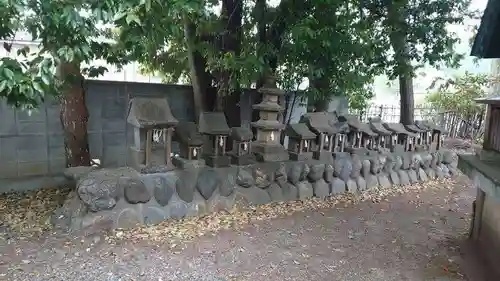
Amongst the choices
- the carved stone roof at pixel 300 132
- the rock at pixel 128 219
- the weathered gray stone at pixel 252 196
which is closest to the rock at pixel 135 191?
the rock at pixel 128 219

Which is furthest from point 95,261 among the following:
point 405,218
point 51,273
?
point 405,218

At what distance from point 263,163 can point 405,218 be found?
1.80 metres

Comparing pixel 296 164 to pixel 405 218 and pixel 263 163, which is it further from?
pixel 405 218

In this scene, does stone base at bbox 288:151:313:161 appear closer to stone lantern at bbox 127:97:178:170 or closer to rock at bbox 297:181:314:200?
rock at bbox 297:181:314:200

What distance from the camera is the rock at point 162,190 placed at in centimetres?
396

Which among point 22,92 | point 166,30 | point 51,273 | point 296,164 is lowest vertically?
point 51,273

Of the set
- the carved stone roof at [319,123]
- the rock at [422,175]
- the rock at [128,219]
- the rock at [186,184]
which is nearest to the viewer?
the rock at [128,219]

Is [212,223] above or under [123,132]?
under

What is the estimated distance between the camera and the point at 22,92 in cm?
211

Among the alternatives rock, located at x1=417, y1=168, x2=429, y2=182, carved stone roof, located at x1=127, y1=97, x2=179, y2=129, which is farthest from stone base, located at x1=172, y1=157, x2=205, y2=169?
rock, located at x1=417, y1=168, x2=429, y2=182

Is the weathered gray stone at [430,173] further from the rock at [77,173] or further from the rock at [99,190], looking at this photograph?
the rock at [77,173]

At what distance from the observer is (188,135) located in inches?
167

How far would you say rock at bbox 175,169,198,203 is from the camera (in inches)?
162

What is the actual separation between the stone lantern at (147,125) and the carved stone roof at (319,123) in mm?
2064
